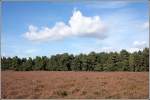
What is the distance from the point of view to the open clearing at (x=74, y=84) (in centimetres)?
518

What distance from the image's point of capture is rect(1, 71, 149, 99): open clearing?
518cm

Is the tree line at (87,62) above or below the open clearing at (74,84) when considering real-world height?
above

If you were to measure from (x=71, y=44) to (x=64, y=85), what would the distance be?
0.69m

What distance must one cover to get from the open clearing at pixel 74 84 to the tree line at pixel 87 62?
0.09 m

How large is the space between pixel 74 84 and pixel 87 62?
16.0 inches

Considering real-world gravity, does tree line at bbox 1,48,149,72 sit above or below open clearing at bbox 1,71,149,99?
above

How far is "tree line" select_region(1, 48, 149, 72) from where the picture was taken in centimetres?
519

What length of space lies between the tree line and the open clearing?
9 cm

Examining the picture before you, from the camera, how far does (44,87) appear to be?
5391mm

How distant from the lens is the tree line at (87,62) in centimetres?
519

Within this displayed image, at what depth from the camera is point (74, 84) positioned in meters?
5.46

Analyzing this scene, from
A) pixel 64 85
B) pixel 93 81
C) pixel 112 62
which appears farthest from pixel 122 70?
pixel 64 85

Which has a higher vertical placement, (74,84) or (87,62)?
(87,62)

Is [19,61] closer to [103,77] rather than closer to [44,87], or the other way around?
[44,87]
